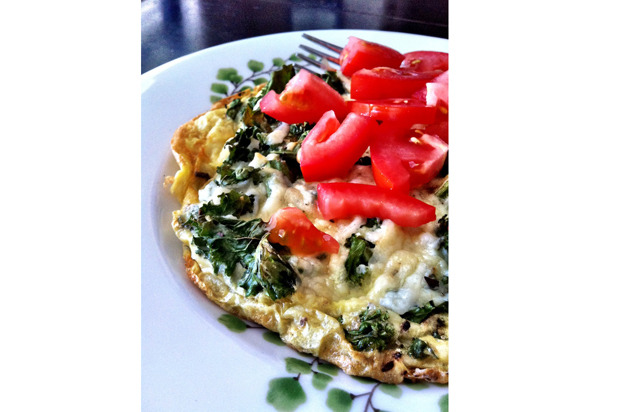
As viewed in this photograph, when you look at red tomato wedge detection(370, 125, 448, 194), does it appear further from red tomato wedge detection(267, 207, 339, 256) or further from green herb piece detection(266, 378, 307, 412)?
green herb piece detection(266, 378, 307, 412)

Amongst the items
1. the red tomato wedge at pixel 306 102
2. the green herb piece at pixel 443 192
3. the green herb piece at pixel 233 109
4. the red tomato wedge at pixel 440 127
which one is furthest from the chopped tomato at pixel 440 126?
the green herb piece at pixel 233 109

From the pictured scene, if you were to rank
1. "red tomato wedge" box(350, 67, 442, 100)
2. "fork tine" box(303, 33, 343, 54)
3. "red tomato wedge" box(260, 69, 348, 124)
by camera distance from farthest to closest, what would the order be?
"fork tine" box(303, 33, 343, 54), "red tomato wedge" box(350, 67, 442, 100), "red tomato wedge" box(260, 69, 348, 124)

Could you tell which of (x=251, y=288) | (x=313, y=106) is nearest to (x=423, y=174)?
(x=313, y=106)

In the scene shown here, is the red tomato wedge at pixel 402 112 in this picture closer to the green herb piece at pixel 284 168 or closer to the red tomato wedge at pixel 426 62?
the green herb piece at pixel 284 168

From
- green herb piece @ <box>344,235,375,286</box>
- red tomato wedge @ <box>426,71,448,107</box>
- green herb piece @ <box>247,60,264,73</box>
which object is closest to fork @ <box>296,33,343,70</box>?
green herb piece @ <box>247,60,264,73</box>

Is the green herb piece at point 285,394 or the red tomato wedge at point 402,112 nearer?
the green herb piece at point 285,394
